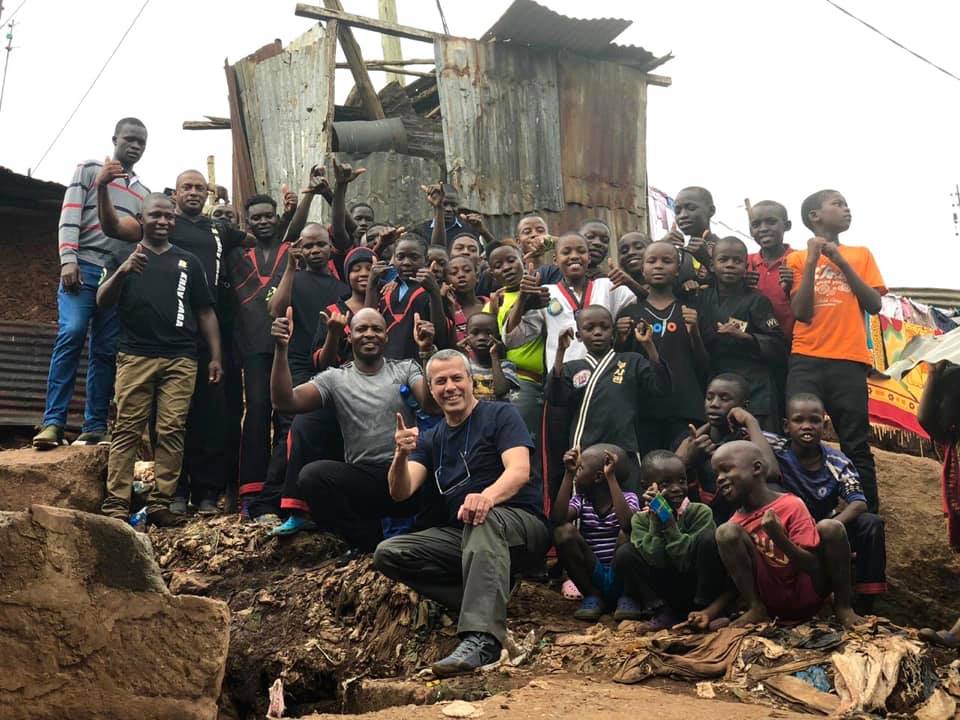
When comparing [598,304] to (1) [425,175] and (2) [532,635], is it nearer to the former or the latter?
→ (2) [532,635]

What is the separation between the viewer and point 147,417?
7566 millimetres

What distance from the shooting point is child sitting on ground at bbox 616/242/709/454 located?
22.1 feet

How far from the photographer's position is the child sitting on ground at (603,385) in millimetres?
6457

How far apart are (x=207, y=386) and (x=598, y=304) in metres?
2.76

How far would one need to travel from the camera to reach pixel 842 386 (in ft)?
21.5

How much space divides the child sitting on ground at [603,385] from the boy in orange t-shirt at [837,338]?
32.2 inches

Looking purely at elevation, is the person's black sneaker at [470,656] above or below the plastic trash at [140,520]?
below

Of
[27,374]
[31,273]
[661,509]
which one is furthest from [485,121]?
[661,509]

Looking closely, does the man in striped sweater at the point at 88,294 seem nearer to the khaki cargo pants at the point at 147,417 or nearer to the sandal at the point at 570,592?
the khaki cargo pants at the point at 147,417

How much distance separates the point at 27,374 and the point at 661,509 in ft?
22.4

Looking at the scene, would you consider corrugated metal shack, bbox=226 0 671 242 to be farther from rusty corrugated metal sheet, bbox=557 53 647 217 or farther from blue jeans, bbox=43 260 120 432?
blue jeans, bbox=43 260 120 432

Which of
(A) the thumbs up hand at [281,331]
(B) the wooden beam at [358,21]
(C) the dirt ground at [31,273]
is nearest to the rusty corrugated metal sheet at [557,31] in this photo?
(B) the wooden beam at [358,21]

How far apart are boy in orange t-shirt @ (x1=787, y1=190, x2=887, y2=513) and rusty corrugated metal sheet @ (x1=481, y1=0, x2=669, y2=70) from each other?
18.0 ft

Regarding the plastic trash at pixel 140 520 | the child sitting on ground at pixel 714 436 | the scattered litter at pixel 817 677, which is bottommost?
the scattered litter at pixel 817 677
